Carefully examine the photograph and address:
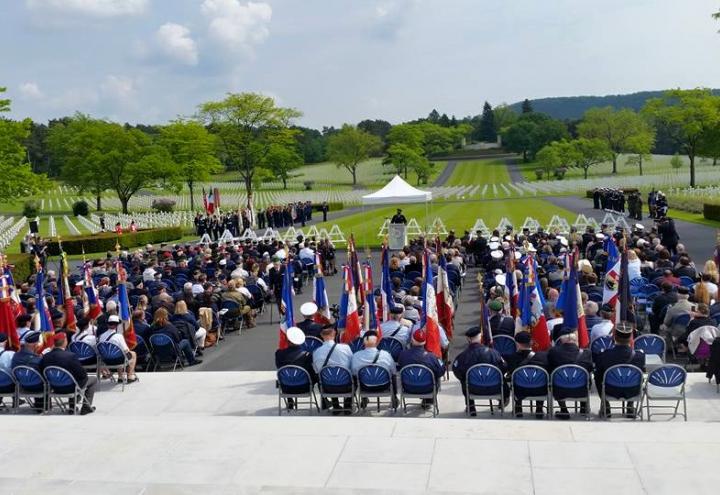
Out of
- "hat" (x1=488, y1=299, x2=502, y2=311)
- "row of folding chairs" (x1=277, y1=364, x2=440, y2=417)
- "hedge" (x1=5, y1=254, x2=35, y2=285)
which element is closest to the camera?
"row of folding chairs" (x1=277, y1=364, x2=440, y2=417)

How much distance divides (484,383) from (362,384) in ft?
5.74

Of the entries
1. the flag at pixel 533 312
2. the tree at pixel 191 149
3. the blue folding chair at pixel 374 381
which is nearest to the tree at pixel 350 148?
the tree at pixel 191 149

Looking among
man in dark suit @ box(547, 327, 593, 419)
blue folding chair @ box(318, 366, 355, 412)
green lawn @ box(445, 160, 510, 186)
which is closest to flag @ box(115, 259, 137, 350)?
blue folding chair @ box(318, 366, 355, 412)

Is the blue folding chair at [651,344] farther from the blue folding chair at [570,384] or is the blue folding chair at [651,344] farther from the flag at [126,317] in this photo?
the flag at [126,317]

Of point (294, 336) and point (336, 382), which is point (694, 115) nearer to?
point (294, 336)

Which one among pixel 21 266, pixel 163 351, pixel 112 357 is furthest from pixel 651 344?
pixel 21 266

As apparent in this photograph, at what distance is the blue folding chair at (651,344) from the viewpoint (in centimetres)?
1159

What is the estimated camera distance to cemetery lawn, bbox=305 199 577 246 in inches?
1700

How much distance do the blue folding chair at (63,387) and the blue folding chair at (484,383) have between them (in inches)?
227

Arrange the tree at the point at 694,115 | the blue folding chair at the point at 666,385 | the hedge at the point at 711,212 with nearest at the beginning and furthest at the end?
the blue folding chair at the point at 666,385
the hedge at the point at 711,212
the tree at the point at 694,115

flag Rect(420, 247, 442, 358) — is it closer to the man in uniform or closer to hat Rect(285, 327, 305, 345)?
the man in uniform

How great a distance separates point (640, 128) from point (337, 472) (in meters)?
128

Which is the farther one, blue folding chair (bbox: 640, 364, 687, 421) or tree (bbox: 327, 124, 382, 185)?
tree (bbox: 327, 124, 382, 185)

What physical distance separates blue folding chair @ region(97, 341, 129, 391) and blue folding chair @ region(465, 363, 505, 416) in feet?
20.1
